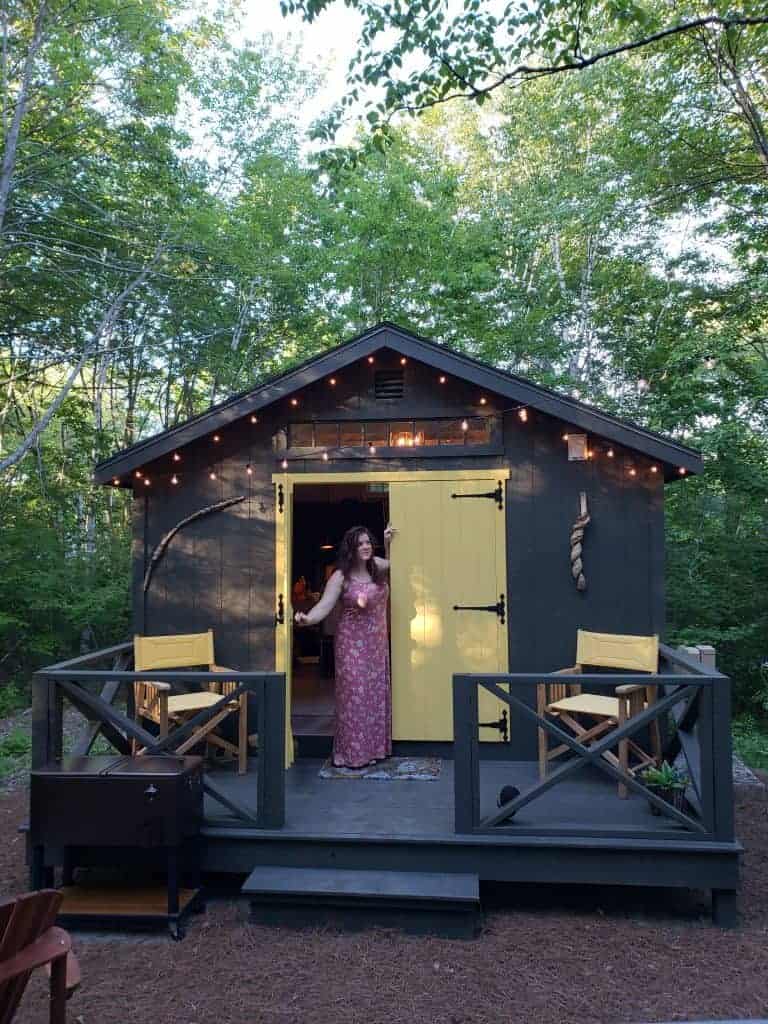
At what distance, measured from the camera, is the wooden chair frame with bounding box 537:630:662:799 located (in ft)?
15.1

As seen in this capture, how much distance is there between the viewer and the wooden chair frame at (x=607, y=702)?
4.61 meters

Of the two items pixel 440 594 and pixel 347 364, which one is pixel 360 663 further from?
pixel 347 364

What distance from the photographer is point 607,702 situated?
16.0 ft

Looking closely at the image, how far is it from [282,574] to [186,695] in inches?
44.8

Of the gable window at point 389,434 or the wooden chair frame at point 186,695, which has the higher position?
the gable window at point 389,434

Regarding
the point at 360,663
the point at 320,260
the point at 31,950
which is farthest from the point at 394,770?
the point at 320,260

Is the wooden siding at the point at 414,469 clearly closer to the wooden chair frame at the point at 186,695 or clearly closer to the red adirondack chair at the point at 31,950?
the wooden chair frame at the point at 186,695

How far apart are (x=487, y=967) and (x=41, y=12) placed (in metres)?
10.4

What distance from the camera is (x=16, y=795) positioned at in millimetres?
6309

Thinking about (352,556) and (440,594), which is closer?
(352,556)

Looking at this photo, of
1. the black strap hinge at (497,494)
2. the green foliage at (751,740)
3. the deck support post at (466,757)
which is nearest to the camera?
the deck support post at (466,757)

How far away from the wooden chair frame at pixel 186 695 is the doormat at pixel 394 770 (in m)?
0.66

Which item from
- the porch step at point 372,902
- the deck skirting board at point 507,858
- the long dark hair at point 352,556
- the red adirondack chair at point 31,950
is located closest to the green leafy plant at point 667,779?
the deck skirting board at point 507,858

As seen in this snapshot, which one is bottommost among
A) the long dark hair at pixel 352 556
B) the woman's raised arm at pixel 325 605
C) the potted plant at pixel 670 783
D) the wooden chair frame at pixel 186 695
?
the potted plant at pixel 670 783
